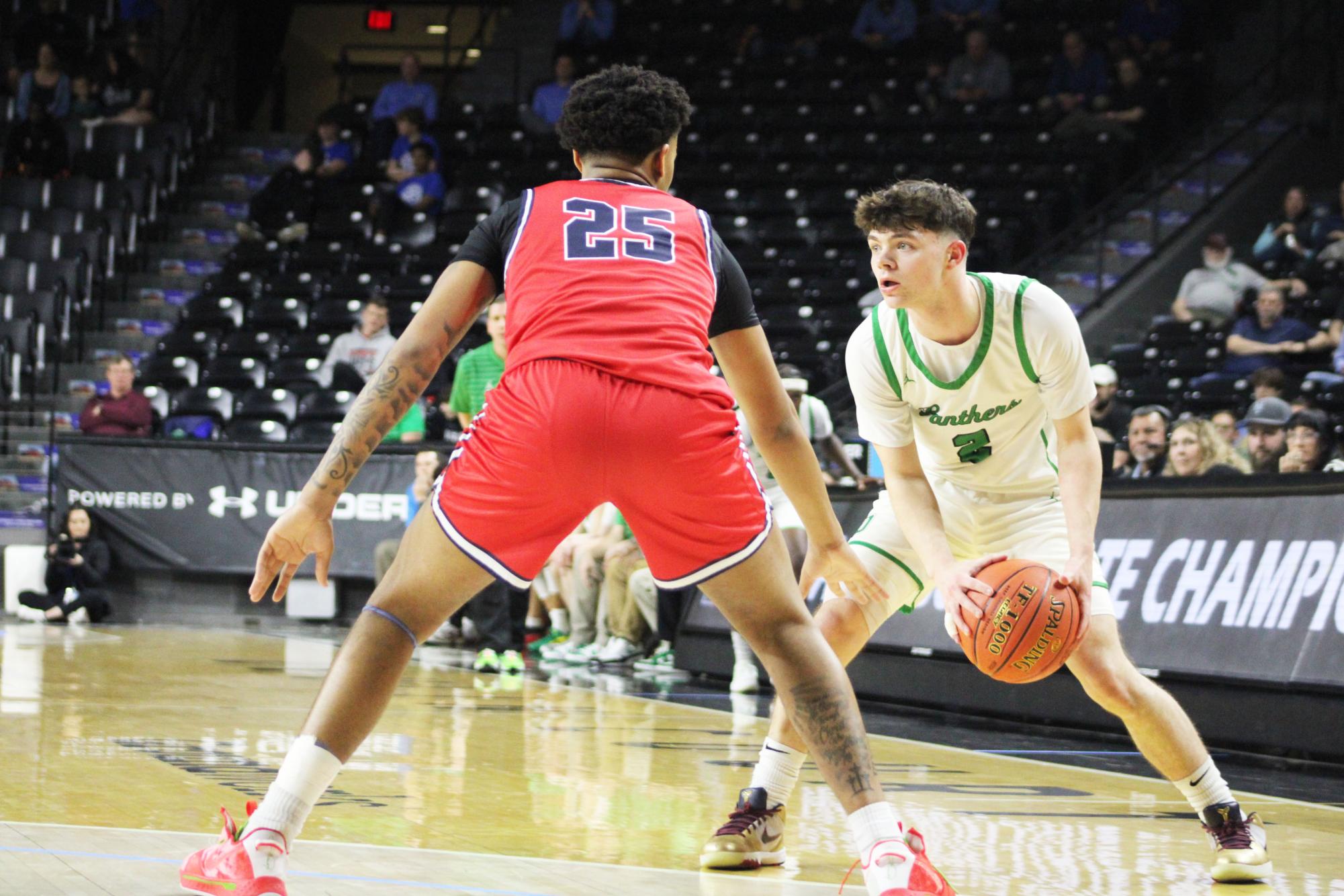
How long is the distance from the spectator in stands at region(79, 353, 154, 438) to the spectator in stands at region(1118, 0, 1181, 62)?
10.5 meters

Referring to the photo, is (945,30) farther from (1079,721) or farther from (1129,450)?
(1079,721)

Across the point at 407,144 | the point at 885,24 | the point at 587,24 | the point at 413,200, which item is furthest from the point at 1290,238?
the point at 407,144

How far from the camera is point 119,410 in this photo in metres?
14.0

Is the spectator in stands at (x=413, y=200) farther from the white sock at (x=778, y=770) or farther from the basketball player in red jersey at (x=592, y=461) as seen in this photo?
the basketball player in red jersey at (x=592, y=461)

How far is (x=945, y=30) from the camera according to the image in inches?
730

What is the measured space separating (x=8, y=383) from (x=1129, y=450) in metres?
11.6

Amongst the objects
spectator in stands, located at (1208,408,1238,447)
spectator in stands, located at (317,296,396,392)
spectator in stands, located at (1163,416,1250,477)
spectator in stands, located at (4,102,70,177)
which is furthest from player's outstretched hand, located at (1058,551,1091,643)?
spectator in stands, located at (4,102,70,177)

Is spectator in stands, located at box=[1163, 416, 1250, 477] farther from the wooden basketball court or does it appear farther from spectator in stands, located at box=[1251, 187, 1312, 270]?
spectator in stands, located at box=[1251, 187, 1312, 270]

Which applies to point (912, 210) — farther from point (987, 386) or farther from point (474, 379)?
point (474, 379)

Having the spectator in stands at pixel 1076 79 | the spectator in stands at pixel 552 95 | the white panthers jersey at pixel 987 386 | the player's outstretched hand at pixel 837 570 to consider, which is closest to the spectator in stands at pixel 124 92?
the spectator in stands at pixel 552 95

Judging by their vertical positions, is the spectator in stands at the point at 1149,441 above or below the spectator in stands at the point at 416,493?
above

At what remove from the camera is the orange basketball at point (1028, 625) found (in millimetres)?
3951

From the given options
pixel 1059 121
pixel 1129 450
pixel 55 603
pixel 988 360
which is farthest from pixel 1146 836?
pixel 1059 121

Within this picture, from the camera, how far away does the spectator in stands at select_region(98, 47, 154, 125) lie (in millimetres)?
19500
